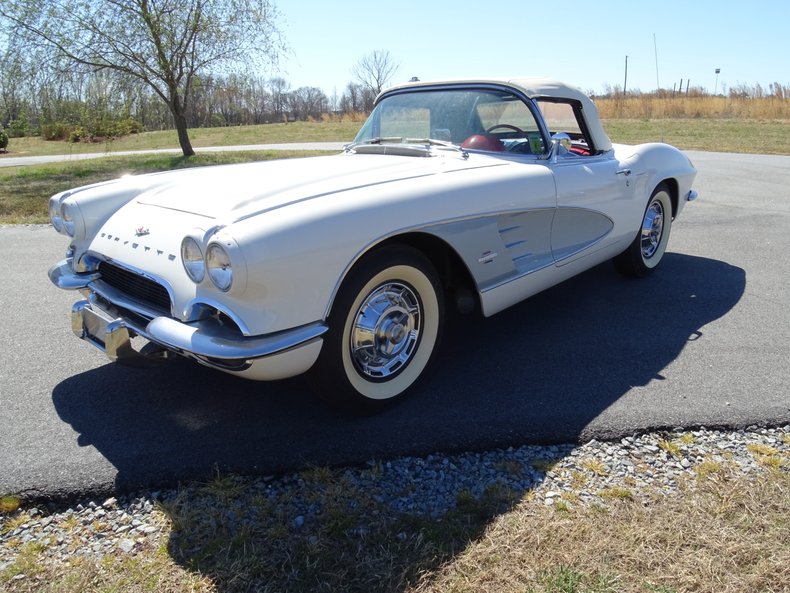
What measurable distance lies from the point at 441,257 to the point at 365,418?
89cm

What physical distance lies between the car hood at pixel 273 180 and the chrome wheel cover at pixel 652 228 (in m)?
2.00

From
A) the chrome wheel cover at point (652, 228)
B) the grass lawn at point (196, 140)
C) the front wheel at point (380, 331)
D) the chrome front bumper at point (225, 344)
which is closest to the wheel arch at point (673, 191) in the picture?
the chrome wheel cover at point (652, 228)

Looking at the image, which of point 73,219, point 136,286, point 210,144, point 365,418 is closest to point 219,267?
point 136,286

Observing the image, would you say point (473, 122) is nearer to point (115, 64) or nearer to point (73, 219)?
point (73, 219)

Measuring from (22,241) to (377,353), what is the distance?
549 centimetres

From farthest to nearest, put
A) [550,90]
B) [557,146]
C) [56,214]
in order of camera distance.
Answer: [550,90] → [557,146] → [56,214]

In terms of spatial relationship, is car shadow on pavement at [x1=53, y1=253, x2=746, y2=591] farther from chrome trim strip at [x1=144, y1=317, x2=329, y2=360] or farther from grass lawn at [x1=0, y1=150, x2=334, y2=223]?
Answer: grass lawn at [x1=0, y1=150, x2=334, y2=223]

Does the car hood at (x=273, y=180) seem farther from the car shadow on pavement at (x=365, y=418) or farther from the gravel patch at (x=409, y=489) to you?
the gravel patch at (x=409, y=489)

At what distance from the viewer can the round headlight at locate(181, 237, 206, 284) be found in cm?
245

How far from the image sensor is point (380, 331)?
2.86m

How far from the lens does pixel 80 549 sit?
2.16 metres

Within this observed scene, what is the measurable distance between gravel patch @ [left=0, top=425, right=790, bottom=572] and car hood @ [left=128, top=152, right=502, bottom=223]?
1113 millimetres

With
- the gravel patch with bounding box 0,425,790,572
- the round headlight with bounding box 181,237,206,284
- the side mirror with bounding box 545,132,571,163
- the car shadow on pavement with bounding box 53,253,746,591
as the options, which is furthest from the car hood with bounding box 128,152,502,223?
the gravel patch with bounding box 0,425,790,572

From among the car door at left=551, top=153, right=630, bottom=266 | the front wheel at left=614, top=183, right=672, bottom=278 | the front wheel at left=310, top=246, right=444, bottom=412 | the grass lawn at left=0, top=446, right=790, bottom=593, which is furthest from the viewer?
the front wheel at left=614, top=183, right=672, bottom=278
